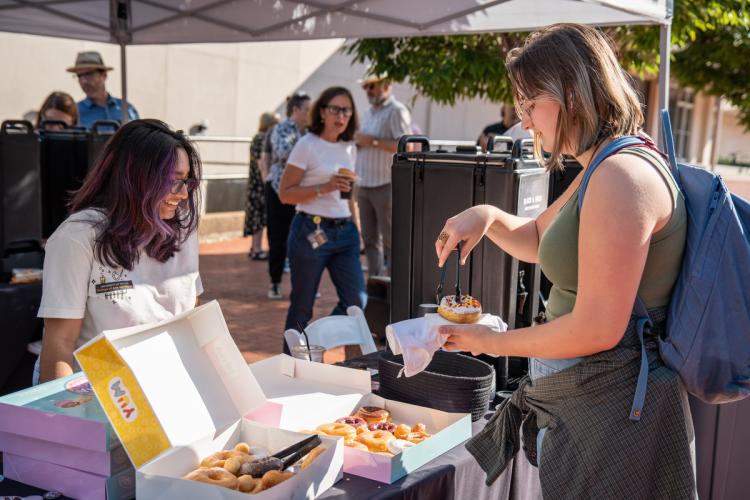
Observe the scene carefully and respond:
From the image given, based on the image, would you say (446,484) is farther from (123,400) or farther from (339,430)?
(123,400)

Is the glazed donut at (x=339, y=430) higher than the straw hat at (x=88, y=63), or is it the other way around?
the straw hat at (x=88, y=63)

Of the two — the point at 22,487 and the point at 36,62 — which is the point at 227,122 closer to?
the point at 36,62

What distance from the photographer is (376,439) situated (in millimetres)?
1920

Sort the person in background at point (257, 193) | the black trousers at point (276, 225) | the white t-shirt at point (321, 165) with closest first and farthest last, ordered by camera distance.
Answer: the white t-shirt at point (321, 165) → the black trousers at point (276, 225) → the person in background at point (257, 193)

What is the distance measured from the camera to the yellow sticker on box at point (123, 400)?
1.56 meters

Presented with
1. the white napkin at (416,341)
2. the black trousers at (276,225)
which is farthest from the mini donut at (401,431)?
the black trousers at (276,225)

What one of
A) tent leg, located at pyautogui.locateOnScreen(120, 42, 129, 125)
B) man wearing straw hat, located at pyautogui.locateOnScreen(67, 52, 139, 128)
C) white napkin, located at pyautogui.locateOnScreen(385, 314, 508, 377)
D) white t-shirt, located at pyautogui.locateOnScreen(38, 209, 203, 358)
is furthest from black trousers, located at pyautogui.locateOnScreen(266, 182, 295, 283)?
white napkin, located at pyautogui.locateOnScreen(385, 314, 508, 377)

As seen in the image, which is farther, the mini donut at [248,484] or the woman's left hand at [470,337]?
the woman's left hand at [470,337]

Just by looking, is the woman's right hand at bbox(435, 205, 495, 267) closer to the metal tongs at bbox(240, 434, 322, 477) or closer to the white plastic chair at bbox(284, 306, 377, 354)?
the metal tongs at bbox(240, 434, 322, 477)

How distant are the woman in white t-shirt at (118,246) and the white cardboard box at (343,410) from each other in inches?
18.6

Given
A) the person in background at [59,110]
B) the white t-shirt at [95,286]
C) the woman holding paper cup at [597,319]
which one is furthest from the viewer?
the person in background at [59,110]

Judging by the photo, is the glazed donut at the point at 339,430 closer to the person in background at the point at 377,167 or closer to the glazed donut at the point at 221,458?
the glazed donut at the point at 221,458

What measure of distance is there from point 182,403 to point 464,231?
2.80 ft

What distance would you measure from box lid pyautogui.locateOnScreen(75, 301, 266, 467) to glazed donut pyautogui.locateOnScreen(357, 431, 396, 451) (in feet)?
0.92
